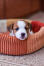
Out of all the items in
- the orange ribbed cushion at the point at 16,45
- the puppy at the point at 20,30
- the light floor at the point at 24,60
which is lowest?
the light floor at the point at 24,60

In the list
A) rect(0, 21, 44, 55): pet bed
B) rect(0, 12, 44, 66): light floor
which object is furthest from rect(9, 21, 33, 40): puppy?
rect(0, 12, 44, 66): light floor

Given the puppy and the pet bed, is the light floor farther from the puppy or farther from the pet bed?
the puppy

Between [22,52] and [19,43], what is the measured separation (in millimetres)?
95

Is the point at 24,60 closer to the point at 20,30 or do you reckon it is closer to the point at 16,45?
the point at 16,45

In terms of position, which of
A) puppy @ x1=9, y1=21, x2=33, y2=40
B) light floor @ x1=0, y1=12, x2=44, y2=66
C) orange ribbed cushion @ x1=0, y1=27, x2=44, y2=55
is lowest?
light floor @ x1=0, y1=12, x2=44, y2=66

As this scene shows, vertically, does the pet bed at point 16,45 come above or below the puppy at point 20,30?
below

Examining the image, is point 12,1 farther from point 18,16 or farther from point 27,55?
point 27,55

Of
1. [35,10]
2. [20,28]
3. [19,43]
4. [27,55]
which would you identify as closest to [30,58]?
[27,55]

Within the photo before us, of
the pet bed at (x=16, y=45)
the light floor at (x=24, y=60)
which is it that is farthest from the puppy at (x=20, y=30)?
the light floor at (x=24, y=60)

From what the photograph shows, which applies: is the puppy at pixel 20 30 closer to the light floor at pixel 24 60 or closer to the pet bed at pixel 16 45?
the pet bed at pixel 16 45

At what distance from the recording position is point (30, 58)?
4.86 feet

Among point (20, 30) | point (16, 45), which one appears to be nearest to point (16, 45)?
point (16, 45)

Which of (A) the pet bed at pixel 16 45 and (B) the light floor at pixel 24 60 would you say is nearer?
(B) the light floor at pixel 24 60

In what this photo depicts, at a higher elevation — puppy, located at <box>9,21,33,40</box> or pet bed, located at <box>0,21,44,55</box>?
puppy, located at <box>9,21,33,40</box>
